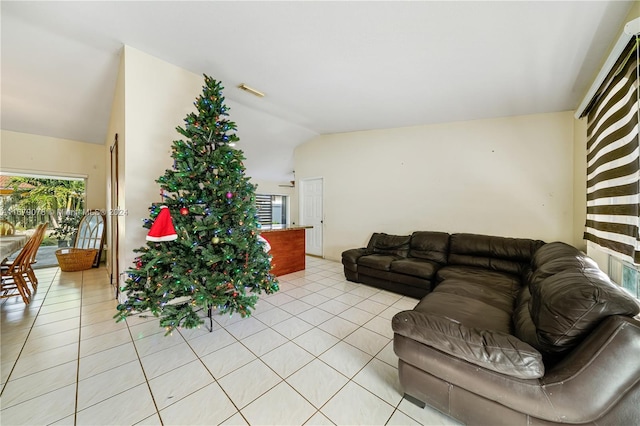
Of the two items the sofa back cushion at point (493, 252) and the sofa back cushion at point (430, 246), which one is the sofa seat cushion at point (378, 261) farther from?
the sofa back cushion at point (493, 252)

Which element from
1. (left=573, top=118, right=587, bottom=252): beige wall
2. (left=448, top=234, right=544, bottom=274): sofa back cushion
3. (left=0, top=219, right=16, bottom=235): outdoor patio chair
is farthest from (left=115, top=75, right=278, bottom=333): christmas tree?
(left=573, top=118, right=587, bottom=252): beige wall

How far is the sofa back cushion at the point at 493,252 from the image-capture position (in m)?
2.92

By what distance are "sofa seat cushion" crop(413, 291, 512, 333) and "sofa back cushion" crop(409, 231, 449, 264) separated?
1480mm

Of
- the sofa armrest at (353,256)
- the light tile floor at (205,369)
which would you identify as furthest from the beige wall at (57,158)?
the sofa armrest at (353,256)

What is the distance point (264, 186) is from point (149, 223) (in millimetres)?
5752

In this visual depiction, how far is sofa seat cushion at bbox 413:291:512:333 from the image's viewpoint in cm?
158

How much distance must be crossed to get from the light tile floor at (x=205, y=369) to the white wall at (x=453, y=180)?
84.0 inches

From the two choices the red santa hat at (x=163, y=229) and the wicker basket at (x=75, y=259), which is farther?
the wicker basket at (x=75, y=259)

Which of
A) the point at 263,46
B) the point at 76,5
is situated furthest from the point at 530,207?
the point at 76,5

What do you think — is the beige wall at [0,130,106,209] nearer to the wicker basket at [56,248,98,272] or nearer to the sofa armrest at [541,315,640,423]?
the wicker basket at [56,248,98,272]

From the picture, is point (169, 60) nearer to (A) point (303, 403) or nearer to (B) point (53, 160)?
(A) point (303, 403)

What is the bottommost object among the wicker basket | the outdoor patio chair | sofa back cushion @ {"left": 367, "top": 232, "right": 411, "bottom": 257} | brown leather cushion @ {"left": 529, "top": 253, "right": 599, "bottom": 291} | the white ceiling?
the wicker basket

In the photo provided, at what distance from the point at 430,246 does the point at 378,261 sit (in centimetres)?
89

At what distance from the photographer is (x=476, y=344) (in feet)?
3.95
